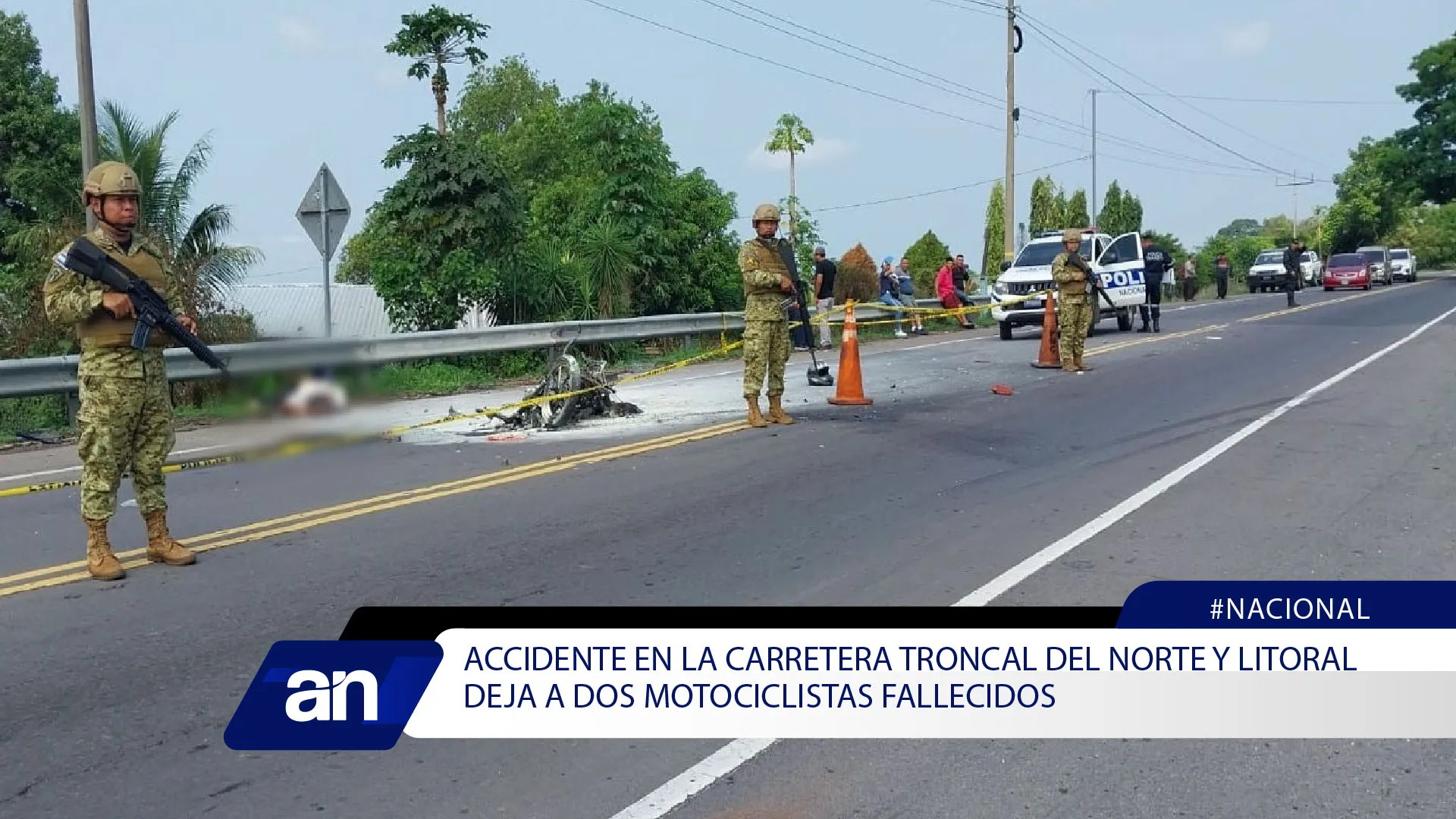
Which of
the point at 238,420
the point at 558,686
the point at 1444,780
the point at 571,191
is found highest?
the point at 571,191

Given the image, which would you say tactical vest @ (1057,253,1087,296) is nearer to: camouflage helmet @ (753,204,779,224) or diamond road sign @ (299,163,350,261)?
camouflage helmet @ (753,204,779,224)

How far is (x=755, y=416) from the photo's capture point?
12164 mm

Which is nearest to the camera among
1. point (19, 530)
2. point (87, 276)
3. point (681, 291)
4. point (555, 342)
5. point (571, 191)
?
point (87, 276)

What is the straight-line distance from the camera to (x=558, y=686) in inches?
177

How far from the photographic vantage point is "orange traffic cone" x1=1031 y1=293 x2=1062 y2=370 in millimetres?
18062

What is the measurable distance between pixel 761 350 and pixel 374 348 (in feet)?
14.4

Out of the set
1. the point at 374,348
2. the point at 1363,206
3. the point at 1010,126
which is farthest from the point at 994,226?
the point at 374,348

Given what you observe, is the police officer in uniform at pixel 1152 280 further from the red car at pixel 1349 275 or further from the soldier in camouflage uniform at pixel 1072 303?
the red car at pixel 1349 275

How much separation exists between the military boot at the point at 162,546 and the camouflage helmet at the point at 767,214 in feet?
20.8

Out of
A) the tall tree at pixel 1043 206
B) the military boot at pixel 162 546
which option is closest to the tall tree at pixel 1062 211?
the tall tree at pixel 1043 206

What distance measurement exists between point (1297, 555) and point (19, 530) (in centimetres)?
744

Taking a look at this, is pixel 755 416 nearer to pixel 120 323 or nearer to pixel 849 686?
pixel 120 323

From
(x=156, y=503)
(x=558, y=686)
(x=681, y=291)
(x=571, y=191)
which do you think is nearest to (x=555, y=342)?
(x=681, y=291)

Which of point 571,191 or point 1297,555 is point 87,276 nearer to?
point 1297,555
